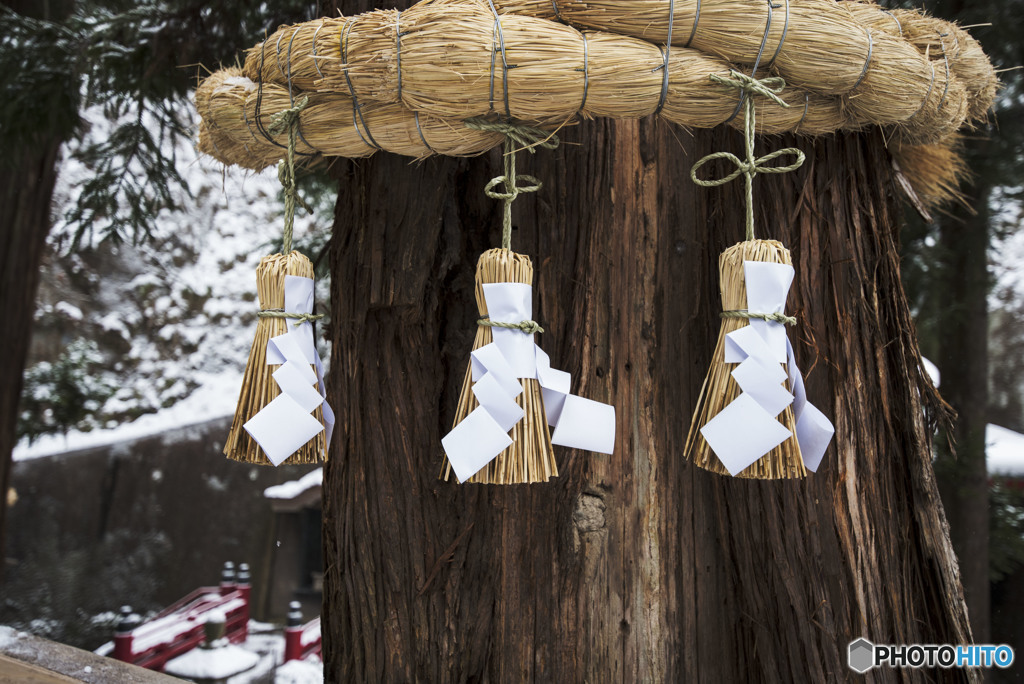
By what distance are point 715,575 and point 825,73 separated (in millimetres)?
798

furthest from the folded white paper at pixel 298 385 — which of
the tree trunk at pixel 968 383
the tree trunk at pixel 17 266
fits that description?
the tree trunk at pixel 17 266

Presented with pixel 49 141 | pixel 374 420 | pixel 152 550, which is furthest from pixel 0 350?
pixel 374 420

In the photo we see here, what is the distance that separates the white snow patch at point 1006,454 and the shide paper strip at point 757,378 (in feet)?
10.3

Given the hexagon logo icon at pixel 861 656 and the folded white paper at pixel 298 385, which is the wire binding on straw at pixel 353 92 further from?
the hexagon logo icon at pixel 861 656

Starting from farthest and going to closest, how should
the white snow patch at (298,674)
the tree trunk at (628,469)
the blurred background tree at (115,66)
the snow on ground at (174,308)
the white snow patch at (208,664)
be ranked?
the snow on ground at (174,308)
the white snow patch at (298,674)
the white snow patch at (208,664)
the blurred background tree at (115,66)
the tree trunk at (628,469)

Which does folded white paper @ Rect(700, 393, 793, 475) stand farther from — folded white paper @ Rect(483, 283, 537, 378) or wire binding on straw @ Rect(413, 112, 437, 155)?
wire binding on straw @ Rect(413, 112, 437, 155)

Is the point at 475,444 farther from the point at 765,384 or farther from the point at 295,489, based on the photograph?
the point at 295,489

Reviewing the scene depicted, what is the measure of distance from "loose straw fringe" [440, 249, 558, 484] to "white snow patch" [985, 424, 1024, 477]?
10.9ft

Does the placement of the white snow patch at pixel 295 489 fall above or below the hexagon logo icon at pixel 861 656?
below

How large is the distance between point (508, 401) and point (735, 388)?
319 mm

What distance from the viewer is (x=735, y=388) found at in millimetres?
901

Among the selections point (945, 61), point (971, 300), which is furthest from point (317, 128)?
point (971, 300)

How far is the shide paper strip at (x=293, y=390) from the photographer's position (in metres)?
0.89

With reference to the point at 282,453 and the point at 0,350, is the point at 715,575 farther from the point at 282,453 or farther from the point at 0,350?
the point at 0,350
